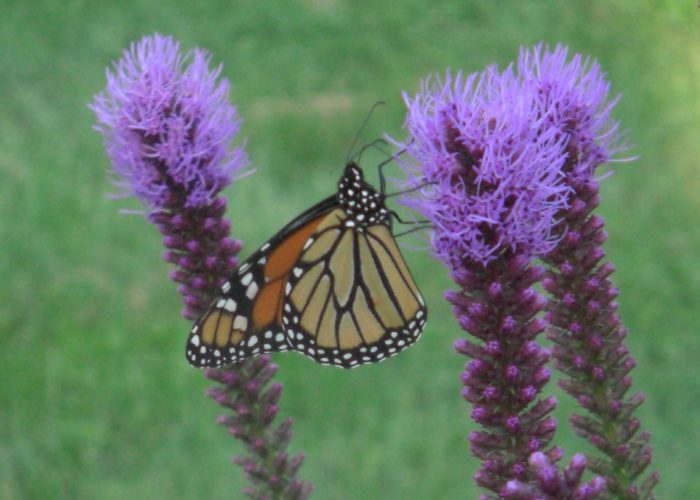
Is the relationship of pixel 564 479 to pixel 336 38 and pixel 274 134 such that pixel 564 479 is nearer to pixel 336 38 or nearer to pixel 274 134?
pixel 274 134

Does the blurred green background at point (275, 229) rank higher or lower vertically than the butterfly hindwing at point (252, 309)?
higher

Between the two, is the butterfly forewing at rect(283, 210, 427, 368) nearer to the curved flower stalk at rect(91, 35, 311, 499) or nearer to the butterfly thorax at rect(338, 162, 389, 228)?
the butterfly thorax at rect(338, 162, 389, 228)

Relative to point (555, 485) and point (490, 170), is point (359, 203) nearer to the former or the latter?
point (490, 170)

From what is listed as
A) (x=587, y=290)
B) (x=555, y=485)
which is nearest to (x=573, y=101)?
(x=587, y=290)

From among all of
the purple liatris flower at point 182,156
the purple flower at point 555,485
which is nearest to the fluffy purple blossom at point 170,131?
the purple liatris flower at point 182,156

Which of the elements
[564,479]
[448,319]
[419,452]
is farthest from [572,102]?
[448,319]

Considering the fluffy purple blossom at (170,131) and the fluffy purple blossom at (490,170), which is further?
the fluffy purple blossom at (170,131)

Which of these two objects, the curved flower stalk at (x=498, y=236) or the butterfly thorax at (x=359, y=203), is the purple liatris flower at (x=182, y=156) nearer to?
the butterfly thorax at (x=359, y=203)
